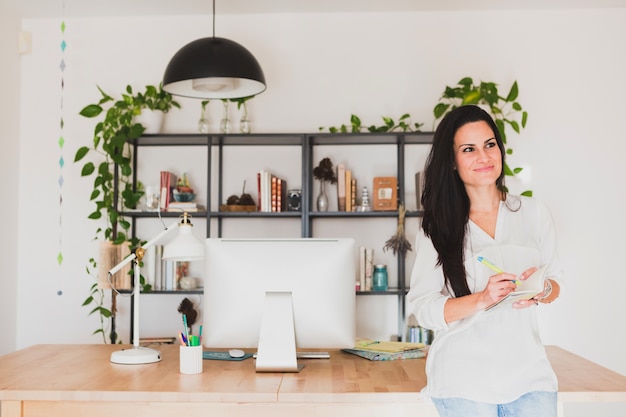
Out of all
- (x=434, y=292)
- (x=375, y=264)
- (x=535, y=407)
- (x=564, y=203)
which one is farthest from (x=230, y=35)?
(x=535, y=407)

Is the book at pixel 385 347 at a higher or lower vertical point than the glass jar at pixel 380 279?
lower

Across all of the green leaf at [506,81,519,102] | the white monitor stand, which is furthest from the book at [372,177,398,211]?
the white monitor stand

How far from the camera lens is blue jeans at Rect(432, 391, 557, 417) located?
1748mm

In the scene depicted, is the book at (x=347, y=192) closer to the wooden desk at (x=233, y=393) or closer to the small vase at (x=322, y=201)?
the small vase at (x=322, y=201)

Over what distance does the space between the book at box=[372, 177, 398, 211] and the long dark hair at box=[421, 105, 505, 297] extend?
220 cm

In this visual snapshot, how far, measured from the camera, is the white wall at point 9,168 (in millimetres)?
4344

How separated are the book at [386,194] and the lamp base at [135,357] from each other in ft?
6.48

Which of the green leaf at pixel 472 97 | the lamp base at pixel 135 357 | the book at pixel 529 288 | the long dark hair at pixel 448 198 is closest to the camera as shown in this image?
the book at pixel 529 288

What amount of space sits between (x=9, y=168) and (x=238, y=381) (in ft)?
9.51

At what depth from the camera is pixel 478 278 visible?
1.88 m

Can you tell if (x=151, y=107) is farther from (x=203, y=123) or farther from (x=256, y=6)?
(x=256, y=6)

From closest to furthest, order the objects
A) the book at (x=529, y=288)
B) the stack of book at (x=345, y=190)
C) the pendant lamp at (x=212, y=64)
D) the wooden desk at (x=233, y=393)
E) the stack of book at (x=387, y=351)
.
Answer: the book at (x=529, y=288) < the wooden desk at (x=233, y=393) < the stack of book at (x=387, y=351) < the pendant lamp at (x=212, y=64) < the stack of book at (x=345, y=190)

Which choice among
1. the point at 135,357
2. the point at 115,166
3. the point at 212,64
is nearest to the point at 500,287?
the point at 135,357

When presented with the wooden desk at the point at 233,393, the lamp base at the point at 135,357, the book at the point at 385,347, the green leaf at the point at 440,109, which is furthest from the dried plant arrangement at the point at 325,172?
the wooden desk at the point at 233,393
